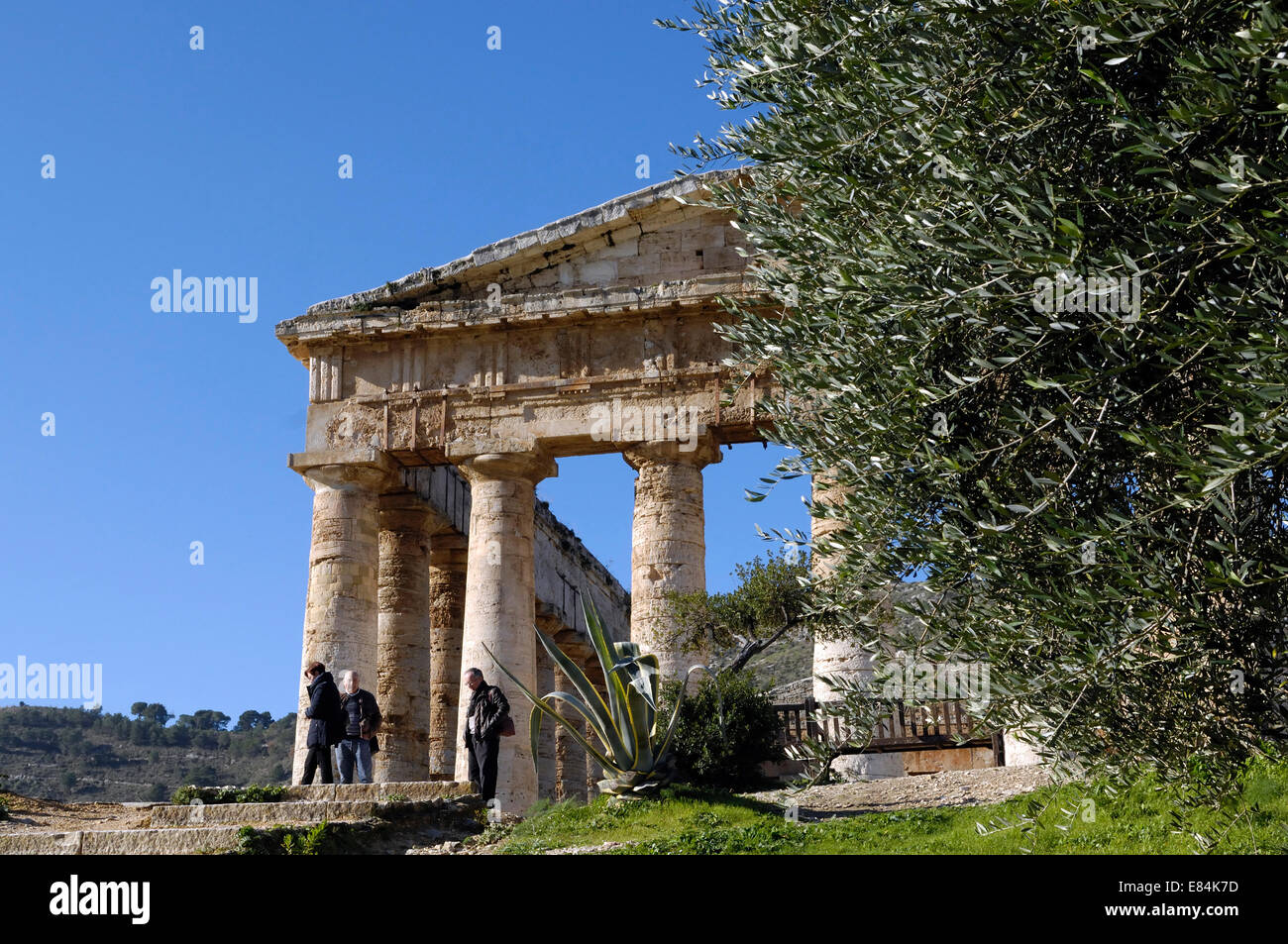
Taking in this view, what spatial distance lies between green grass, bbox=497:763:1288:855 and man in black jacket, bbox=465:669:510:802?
73 cm

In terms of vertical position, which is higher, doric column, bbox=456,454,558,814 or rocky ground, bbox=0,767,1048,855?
doric column, bbox=456,454,558,814

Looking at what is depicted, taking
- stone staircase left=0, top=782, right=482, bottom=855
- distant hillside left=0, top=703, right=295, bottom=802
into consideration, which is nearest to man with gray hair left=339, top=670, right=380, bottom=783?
stone staircase left=0, top=782, right=482, bottom=855

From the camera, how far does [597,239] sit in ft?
66.2

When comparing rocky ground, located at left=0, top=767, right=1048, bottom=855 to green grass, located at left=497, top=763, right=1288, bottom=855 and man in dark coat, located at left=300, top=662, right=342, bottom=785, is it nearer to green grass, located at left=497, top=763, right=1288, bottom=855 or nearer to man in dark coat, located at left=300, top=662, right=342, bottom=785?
green grass, located at left=497, top=763, right=1288, bottom=855

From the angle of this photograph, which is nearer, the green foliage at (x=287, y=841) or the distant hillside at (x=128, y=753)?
the green foliage at (x=287, y=841)

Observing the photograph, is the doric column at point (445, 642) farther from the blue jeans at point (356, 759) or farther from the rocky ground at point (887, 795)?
the rocky ground at point (887, 795)

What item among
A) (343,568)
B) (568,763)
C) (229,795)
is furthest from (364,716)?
(568,763)

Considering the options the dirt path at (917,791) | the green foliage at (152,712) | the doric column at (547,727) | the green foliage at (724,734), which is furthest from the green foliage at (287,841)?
the green foliage at (152,712)

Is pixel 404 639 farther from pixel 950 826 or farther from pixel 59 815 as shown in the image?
pixel 950 826

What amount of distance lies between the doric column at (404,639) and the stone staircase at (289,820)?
6.00 meters

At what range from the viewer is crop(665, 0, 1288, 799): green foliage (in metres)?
7.05

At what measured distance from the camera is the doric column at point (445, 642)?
869 inches

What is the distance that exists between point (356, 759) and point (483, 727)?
240 centimetres
